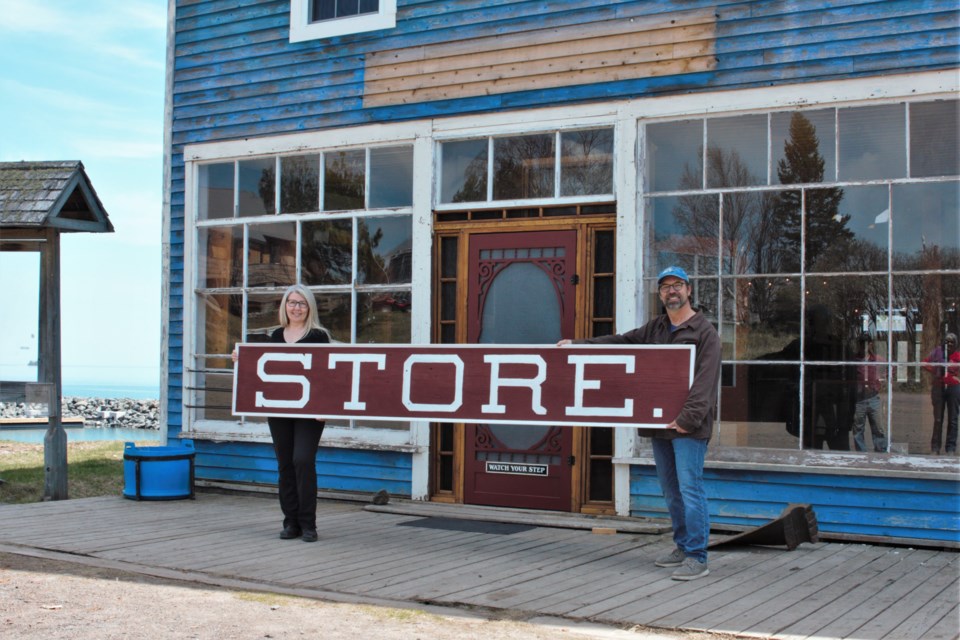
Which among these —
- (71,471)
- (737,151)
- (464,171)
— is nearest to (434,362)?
(464,171)

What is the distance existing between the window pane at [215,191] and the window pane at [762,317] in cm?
504

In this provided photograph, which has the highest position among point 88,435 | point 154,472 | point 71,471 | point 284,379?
point 284,379

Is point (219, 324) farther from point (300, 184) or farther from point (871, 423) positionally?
point (871, 423)

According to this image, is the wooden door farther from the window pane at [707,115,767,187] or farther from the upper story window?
the upper story window

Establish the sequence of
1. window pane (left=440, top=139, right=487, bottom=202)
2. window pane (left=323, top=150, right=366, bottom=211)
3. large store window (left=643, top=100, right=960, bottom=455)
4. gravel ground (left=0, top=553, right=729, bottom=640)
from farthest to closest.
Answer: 1. window pane (left=323, top=150, right=366, bottom=211)
2. window pane (left=440, top=139, right=487, bottom=202)
3. large store window (left=643, top=100, right=960, bottom=455)
4. gravel ground (left=0, top=553, right=729, bottom=640)

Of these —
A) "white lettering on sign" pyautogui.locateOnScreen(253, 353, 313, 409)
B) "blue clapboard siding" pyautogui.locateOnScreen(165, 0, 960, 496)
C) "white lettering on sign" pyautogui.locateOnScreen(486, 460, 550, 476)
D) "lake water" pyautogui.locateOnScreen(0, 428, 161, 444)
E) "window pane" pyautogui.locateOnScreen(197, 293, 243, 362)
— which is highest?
"blue clapboard siding" pyautogui.locateOnScreen(165, 0, 960, 496)

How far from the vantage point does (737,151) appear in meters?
7.95

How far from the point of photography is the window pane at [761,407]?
765cm

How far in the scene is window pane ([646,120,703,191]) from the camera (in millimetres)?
8078

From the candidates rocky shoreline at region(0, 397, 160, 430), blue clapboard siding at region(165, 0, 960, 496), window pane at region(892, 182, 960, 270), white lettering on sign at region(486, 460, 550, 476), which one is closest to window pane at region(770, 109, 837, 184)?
blue clapboard siding at region(165, 0, 960, 496)

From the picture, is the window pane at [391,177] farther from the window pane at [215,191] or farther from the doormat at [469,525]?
the doormat at [469,525]

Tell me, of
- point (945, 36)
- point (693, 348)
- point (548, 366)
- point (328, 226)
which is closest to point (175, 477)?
point (328, 226)

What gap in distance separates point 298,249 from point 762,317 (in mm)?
4367

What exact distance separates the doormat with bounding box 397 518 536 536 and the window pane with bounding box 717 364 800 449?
1.68 metres
